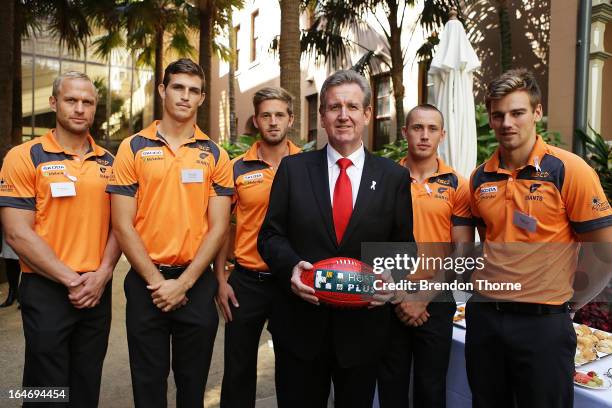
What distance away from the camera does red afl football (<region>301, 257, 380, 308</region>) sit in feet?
6.77

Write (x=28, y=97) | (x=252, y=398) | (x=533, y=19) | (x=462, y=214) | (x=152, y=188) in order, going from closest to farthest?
(x=152, y=188)
(x=462, y=214)
(x=252, y=398)
(x=533, y=19)
(x=28, y=97)

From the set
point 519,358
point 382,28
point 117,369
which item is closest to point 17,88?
point 117,369

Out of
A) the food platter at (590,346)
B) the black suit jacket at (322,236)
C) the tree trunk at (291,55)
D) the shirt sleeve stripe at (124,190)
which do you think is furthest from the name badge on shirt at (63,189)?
the tree trunk at (291,55)

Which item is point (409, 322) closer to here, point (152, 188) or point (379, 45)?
point (152, 188)

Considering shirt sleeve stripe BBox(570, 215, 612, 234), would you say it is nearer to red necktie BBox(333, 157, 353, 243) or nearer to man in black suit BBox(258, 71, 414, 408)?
man in black suit BBox(258, 71, 414, 408)

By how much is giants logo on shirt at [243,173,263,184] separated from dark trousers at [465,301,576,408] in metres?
1.56

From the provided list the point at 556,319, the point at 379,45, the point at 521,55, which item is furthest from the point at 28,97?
the point at 556,319

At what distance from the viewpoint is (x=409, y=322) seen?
2797 millimetres

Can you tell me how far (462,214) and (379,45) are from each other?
11.5 meters

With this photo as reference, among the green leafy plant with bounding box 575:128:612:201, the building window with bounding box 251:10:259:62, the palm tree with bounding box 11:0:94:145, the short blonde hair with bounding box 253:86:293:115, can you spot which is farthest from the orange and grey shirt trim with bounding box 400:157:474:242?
the building window with bounding box 251:10:259:62

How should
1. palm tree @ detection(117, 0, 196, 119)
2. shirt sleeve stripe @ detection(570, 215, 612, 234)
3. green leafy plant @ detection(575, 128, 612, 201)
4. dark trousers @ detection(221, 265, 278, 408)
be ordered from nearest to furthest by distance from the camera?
shirt sleeve stripe @ detection(570, 215, 612, 234) < dark trousers @ detection(221, 265, 278, 408) < green leafy plant @ detection(575, 128, 612, 201) < palm tree @ detection(117, 0, 196, 119)

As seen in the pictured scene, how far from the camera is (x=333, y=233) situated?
2258mm

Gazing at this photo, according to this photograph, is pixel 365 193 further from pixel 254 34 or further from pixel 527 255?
pixel 254 34

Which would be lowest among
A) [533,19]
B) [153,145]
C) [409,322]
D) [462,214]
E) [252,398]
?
[252,398]
